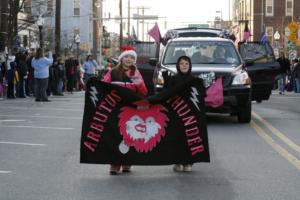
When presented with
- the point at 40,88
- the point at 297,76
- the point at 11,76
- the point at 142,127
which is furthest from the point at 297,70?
the point at 142,127

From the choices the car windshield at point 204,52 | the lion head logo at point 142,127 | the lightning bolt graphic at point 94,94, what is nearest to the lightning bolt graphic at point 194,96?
the lion head logo at point 142,127

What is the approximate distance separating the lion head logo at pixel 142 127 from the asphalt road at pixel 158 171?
41cm

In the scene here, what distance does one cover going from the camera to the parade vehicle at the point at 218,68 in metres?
15.0

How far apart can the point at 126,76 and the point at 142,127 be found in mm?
706

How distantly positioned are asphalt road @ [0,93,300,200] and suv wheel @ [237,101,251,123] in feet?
0.95

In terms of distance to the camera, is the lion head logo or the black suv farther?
the black suv

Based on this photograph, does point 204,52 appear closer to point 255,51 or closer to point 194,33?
point 194,33

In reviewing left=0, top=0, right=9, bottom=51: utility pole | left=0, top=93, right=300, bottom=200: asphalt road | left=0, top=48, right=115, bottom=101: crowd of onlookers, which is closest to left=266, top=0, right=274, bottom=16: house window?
left=0, top=0, right=9, bottom=51: utility pole

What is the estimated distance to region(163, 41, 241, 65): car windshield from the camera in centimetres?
1602

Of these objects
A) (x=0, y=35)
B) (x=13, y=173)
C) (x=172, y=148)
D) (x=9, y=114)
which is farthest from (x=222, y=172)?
(x=0, y=35)

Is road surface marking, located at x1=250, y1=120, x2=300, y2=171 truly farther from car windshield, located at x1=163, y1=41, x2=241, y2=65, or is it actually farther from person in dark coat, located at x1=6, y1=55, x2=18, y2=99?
person in dark coat, located at x1=6, y1=55, x2=18, y2=99

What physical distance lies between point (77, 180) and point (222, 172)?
6.29 feet

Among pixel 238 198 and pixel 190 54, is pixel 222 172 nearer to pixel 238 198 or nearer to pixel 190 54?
pixel 238 198

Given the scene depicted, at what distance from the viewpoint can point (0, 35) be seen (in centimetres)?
2938
